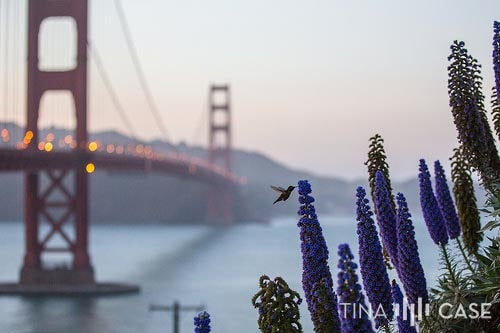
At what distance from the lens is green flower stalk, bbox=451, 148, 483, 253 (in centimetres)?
545

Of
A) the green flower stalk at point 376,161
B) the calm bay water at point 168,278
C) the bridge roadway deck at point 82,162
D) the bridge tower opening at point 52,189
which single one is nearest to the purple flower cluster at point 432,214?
the green flower stalk at point 376,161

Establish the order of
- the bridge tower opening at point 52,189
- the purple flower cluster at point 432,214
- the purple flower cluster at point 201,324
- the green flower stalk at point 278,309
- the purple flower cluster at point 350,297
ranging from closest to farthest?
the purple flower cluster at point 350,297 → the purple flower cluster at point 201,324 → the green flower stalk at point 278,309 → the purple flower cluster at point 432,214 → the bridge tower opening at point 52,189

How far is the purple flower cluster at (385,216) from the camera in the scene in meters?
4.35

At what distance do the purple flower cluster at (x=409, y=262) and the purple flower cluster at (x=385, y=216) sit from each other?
168 millimetres

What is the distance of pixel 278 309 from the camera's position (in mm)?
4316

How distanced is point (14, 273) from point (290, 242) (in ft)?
187

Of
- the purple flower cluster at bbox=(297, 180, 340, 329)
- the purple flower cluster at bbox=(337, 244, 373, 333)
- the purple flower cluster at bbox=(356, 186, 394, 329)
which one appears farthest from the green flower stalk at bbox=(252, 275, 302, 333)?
the purple flower cluster at bbox=(337, 244, 373, 333)

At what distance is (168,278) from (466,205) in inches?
2540

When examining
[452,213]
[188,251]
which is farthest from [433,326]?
[188,251]

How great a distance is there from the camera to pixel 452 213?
17.3ft

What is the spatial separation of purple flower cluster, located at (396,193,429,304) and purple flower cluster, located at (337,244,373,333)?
557mm

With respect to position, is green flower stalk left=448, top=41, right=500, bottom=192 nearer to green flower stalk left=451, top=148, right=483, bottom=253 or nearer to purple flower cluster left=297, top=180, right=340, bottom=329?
green flower stalk left=451, top=148, right=483, bottom=253

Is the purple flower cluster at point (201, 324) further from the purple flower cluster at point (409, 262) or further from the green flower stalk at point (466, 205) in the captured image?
the green flower stalk at point (466, 205)

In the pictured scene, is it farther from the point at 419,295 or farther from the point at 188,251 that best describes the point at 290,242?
the point at 419,295
